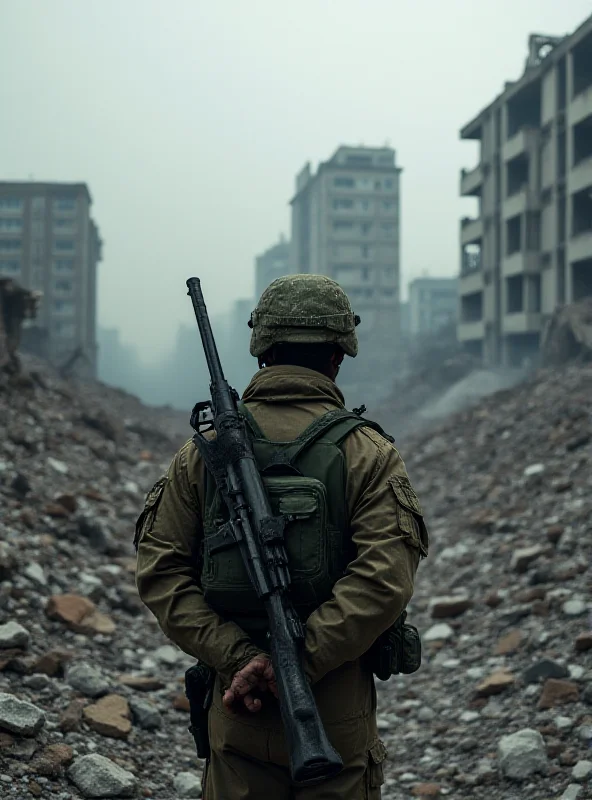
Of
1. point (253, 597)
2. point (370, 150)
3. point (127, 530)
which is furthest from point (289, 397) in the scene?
point (370, 150)

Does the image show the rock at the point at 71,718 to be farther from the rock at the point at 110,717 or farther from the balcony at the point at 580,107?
the balcony at the point at 580,107

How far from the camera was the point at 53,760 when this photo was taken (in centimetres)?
325

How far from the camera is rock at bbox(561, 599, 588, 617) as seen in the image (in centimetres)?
501

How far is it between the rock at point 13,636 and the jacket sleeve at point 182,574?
2423mm

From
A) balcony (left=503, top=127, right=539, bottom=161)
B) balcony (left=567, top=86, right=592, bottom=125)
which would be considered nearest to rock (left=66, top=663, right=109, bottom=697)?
balcony (left=567, top=86, right=592, bottom=125)

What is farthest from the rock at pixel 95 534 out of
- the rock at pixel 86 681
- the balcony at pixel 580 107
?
the balcony at pixel 580 107

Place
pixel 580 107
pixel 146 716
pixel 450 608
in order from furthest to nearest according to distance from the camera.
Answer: pixel 580 107, pixel 450 608, pixel 146 716

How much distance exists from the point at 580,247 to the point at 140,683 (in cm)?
2153

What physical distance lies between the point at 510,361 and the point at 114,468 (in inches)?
818

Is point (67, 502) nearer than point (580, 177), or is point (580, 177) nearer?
point (67, 502)

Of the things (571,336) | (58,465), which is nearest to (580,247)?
(571,336)

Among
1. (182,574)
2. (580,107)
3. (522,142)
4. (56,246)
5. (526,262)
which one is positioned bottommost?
(182,574)

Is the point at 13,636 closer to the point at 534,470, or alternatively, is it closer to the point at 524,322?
the point at 534,470

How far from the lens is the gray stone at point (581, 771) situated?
135 inches
